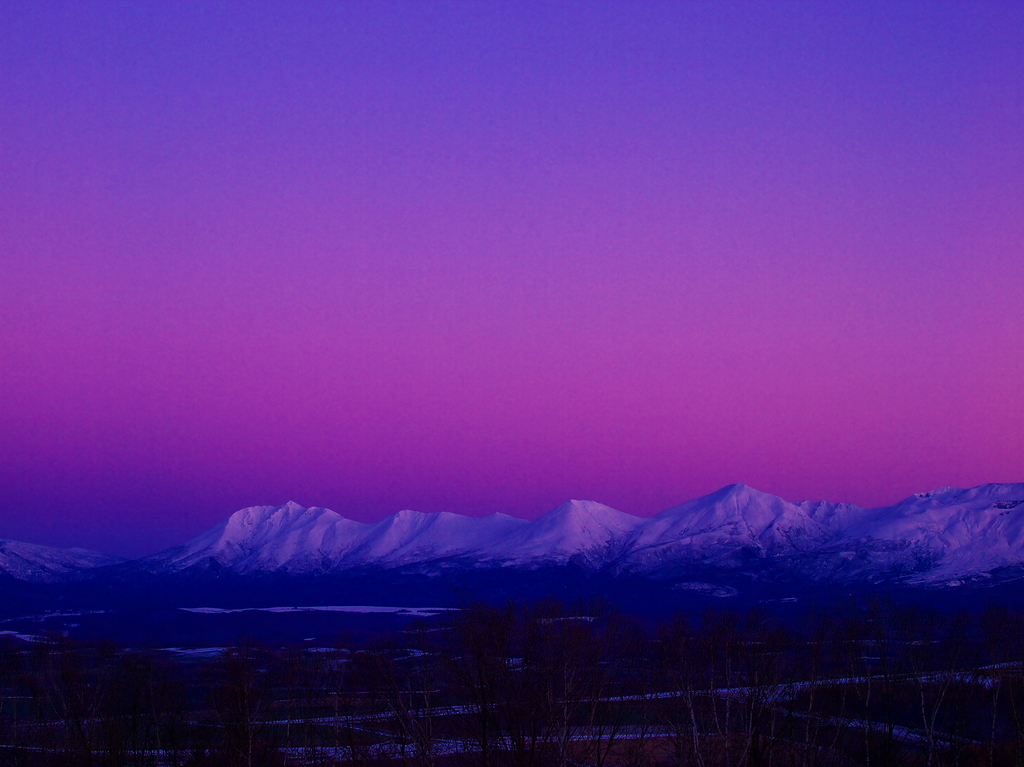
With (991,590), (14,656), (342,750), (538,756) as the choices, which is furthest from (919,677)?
(991,590)

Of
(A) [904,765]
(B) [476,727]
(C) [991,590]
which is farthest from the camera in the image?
(C) [991,590]

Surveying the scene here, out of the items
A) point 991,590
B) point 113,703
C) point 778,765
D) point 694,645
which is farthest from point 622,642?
point 991,590

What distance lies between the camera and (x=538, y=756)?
123 ft

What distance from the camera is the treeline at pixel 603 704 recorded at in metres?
40.4

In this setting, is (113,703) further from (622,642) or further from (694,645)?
(694,645)

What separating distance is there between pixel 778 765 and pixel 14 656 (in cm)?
4742

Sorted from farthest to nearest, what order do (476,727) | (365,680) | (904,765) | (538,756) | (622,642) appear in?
(365,680) → (622,642) → (904,765) → (476,727) → (538,756)

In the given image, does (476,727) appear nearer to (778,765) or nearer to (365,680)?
(778,765)

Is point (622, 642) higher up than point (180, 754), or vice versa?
point (622, 642)

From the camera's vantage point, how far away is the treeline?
40438 millimetres

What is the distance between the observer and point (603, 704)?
4519cm

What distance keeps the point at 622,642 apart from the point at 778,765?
31.4 feet

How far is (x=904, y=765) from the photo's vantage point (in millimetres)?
45094

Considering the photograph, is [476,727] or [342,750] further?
[342,750]
